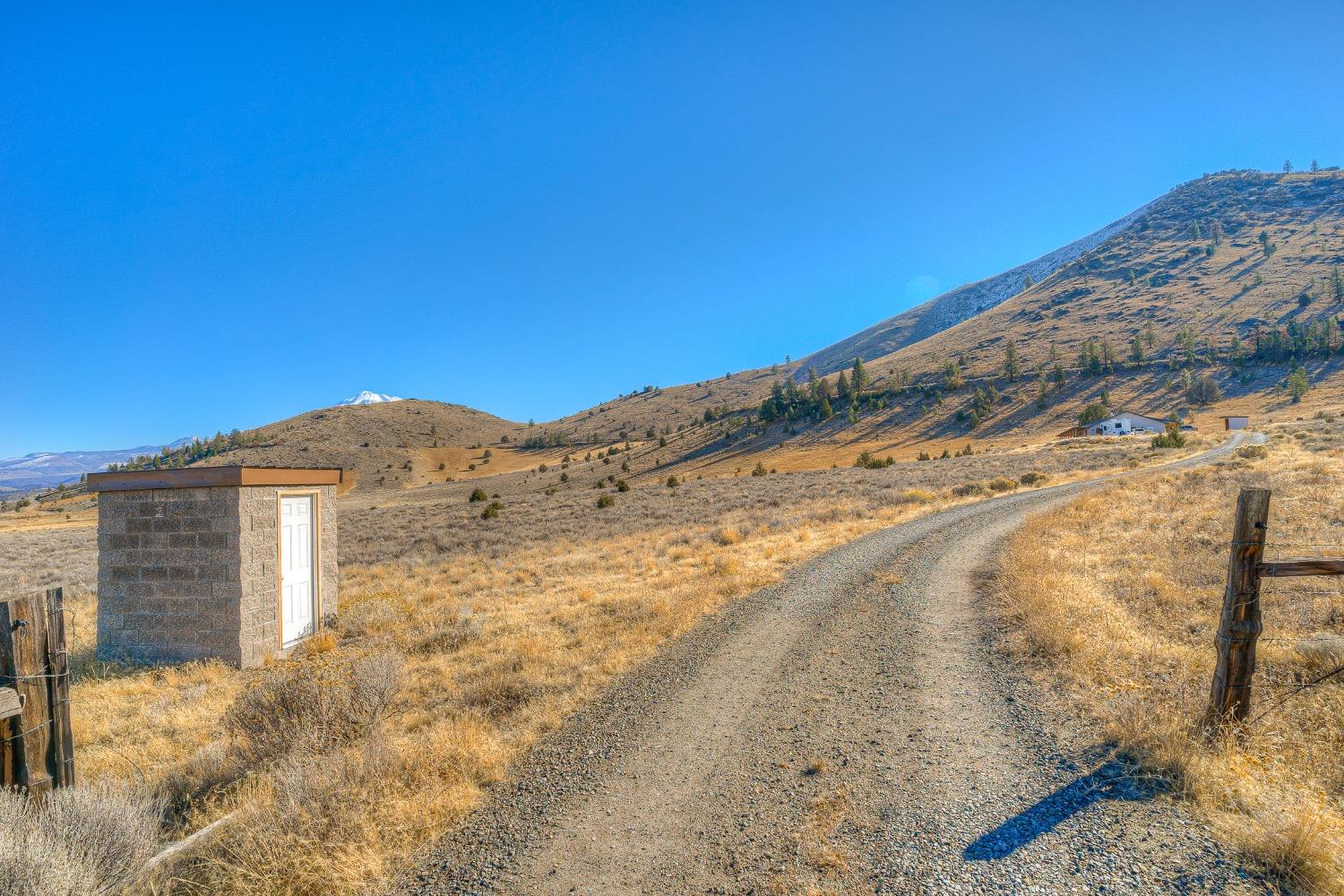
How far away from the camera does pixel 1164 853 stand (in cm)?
355

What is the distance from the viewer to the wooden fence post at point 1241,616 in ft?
14.7

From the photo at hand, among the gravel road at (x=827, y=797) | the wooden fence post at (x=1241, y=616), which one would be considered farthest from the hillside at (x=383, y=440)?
the wooden fence post at (x=1241, y=616)

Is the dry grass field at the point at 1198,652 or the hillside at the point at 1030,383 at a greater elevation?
the hillside at the point at 1030,383

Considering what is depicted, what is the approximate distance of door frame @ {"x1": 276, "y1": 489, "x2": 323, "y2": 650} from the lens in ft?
32.5

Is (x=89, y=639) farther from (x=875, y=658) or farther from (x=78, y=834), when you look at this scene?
(x=875, y=658)

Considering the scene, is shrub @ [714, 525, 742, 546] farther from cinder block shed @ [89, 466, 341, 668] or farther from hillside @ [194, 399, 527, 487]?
hillside @ [194, 399, 527, 487]

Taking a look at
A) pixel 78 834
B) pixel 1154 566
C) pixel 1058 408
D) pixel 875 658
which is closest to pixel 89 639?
pixel 78 834

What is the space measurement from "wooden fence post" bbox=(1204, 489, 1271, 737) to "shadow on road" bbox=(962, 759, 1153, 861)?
3.01 feet

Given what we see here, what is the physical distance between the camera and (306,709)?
5.71 meters

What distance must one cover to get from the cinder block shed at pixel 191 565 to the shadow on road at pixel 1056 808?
10607 mm

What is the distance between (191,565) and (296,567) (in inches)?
61.6

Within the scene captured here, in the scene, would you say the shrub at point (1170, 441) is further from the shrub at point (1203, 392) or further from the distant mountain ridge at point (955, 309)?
the distant mountain ridge at point (955, 309)

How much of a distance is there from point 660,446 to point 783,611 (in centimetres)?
6712

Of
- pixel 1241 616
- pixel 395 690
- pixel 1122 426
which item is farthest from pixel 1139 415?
pixel 395 690
